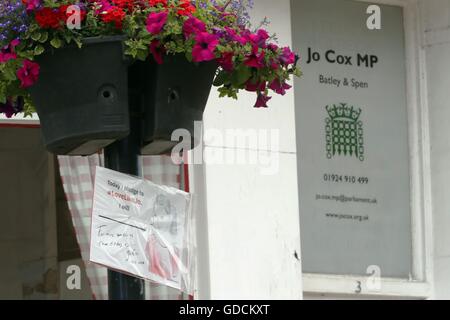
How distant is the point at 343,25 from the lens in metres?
8.37

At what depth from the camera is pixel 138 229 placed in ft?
12.3

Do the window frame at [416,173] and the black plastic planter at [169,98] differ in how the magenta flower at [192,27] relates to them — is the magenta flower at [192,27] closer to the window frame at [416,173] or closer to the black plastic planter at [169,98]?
the black plastic planter at [169,98]

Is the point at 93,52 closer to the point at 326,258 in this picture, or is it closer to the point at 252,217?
the point at 252,217

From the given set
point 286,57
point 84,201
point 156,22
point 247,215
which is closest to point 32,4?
point 156,22

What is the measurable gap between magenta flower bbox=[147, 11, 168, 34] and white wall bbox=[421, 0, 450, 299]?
16.6 ft

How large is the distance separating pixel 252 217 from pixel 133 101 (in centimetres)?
355

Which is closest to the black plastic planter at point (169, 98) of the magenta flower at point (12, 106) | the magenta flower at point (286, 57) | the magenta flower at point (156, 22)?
the magenta flower at point (156, 22)

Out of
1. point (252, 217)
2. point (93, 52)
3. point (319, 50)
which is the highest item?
point (319, 50)

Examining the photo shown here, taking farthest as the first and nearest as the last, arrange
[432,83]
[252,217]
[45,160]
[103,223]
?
[45,160] < [432,83] < [252,217] < [103,223]

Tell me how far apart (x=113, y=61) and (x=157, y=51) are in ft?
0.52

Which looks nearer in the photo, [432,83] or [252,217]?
[252,217]

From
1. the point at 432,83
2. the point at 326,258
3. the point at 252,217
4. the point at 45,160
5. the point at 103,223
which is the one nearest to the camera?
the point at 103,223
